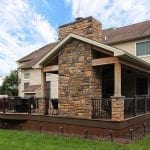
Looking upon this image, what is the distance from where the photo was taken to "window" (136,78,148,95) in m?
20.0

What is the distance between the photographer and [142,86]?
2016 cm

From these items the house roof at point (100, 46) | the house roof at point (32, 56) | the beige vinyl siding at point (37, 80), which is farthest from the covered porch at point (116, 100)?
the house roof at point (32, 56)

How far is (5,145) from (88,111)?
15.0ft

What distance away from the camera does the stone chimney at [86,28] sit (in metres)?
15.3

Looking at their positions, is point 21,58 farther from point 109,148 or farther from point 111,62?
point 109,148

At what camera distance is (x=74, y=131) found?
13852 millimetres

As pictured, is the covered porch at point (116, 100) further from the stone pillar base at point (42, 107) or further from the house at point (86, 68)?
the stone pillar base at point (42, 107)

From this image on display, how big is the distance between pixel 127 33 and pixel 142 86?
5.16 metres

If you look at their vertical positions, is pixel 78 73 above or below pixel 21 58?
below

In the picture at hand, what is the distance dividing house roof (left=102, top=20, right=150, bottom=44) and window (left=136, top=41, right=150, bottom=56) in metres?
0.53

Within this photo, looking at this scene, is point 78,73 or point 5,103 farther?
point 5,103

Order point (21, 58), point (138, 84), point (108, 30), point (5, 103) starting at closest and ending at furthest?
point (5, 103) < point (138, 84) < point (108, 30) < point (21, 58)

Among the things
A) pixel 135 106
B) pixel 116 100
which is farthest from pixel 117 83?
pixel 135 106

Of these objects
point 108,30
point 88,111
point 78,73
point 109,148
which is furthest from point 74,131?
point 108,30
